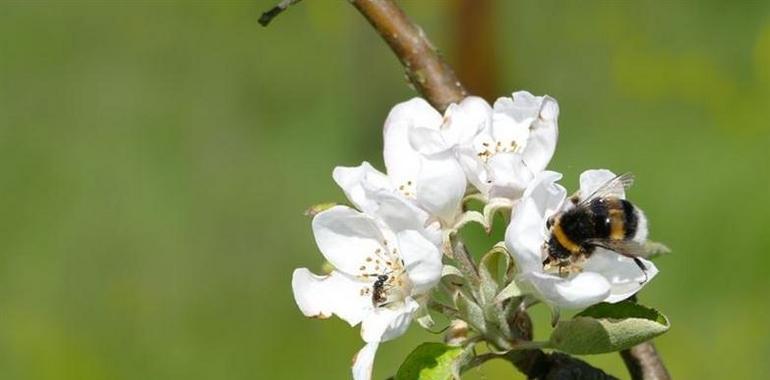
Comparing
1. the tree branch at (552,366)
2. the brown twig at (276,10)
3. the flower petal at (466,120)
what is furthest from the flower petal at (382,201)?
the brown twig at (276,10)

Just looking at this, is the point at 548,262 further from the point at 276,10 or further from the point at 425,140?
the point at 276,10

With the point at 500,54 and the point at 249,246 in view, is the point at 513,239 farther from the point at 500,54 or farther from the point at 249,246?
the point at 500,54

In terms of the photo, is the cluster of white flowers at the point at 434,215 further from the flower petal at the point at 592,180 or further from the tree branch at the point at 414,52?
the tree branch at the point at 414,52

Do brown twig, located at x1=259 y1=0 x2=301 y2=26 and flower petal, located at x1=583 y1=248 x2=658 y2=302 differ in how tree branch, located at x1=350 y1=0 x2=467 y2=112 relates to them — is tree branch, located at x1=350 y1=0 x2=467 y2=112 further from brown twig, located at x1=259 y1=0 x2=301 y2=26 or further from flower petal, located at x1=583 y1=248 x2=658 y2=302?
flower petal, located at x1=583 y1=248 x2=658 y2=302

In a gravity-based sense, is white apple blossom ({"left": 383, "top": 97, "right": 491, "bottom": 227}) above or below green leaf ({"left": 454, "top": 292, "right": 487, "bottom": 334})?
above

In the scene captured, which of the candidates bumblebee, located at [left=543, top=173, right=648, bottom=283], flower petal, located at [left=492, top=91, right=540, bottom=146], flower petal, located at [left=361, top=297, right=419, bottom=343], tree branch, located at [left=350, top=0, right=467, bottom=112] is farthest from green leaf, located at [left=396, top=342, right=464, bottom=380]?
tree branch, located at [left=350, top=0, right=467, bottom=112]

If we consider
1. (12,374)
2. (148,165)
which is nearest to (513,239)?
(12,374)

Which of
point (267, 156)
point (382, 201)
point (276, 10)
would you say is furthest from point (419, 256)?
point (267, 156)
